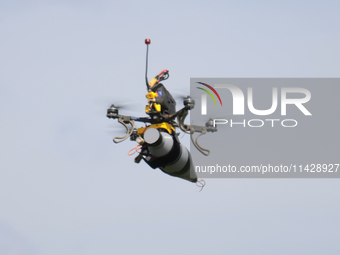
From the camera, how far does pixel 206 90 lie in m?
53.2

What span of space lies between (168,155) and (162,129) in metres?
1.57

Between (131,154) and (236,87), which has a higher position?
(236,87)

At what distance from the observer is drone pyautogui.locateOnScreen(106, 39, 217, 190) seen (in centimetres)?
4934

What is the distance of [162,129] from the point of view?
50.2 meters

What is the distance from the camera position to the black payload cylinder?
48.0 m

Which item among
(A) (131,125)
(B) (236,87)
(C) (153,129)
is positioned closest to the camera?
(C) (153,129)

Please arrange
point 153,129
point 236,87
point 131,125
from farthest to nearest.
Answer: point 236,87 → point 131,125 → point 153,129

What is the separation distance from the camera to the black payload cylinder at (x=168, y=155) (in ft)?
157

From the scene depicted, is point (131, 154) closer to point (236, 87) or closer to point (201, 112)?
point (201, 112)

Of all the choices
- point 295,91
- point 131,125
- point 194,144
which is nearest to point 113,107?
point 131,125

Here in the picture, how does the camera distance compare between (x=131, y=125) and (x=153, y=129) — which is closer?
(x=153, y=129)

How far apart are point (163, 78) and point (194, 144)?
443 centimetres

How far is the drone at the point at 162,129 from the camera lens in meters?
49.3

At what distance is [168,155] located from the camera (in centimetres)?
5003
